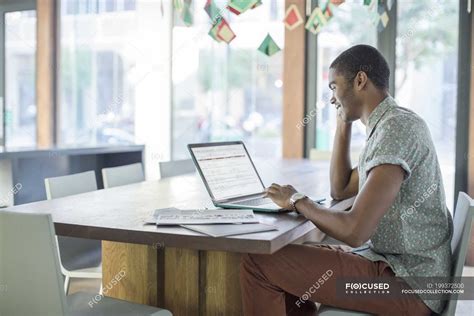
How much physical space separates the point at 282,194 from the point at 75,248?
142 centimetres

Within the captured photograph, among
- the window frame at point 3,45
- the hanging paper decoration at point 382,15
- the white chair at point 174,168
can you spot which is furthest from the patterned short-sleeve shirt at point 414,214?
the window frame at point 3,45

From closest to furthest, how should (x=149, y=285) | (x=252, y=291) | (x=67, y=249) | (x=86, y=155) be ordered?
(x=252, y=291), (x=149, y=285), (x=67, y=249), (x=86, y=155)

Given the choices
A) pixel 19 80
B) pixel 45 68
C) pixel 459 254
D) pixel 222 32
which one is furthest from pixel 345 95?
pixel 19 80

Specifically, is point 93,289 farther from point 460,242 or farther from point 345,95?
point 460,242

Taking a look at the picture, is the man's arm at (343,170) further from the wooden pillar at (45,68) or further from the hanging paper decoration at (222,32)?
the wooden pillar at (45,68)

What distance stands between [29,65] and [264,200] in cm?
513

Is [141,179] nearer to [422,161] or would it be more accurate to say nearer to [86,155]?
[86,155]

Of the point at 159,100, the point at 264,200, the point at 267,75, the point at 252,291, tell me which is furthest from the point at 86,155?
the point at 252,291

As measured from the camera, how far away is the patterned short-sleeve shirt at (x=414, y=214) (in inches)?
65.7

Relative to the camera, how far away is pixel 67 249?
2.74 m

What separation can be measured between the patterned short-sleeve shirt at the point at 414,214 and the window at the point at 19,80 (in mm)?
5363

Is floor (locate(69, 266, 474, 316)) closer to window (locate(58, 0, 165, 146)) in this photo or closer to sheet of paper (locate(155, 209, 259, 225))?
sheet of paper (locate(155, 209, 259, 225))

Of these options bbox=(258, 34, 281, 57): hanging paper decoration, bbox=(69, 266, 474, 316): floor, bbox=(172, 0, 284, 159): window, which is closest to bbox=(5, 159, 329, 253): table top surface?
bbox=(69, 266, 474, 316): floor

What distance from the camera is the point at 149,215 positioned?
1829mm
